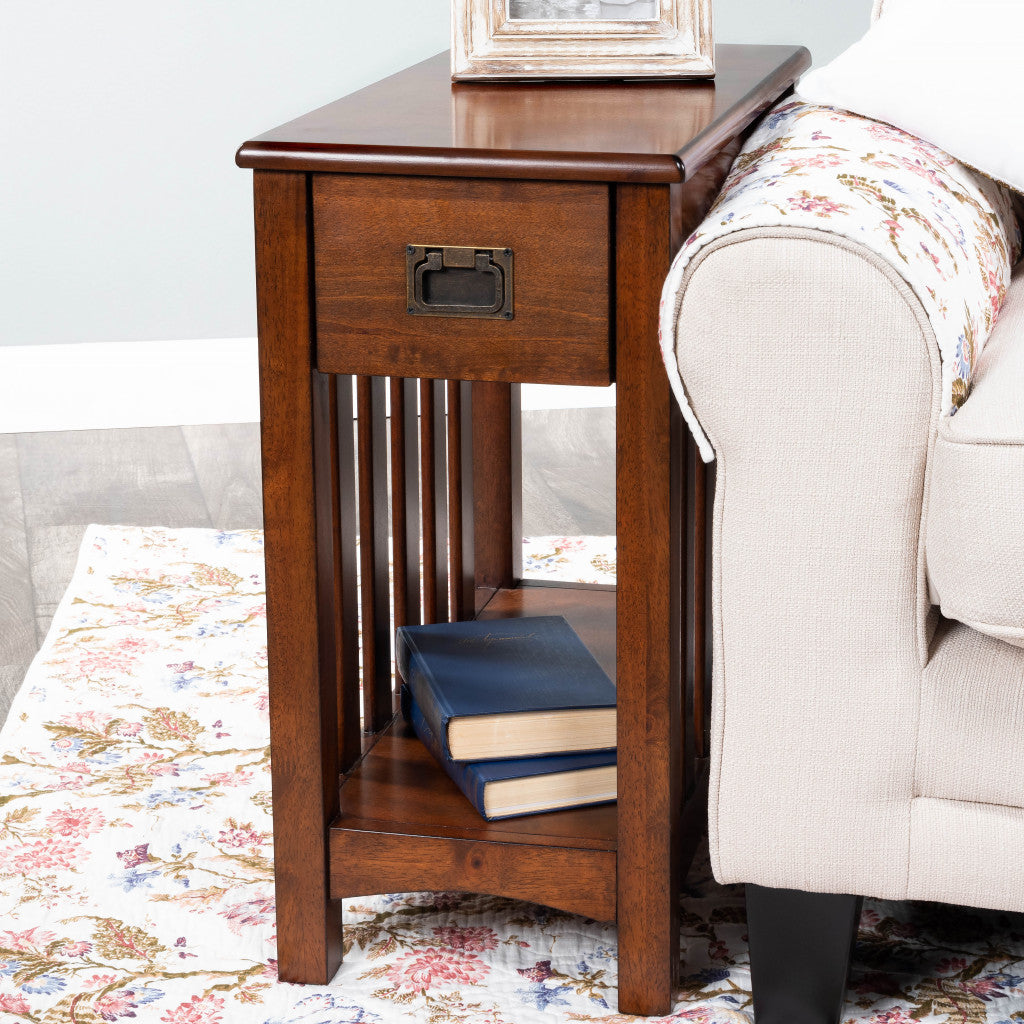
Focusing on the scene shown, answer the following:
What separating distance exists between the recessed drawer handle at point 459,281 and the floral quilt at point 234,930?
519mm

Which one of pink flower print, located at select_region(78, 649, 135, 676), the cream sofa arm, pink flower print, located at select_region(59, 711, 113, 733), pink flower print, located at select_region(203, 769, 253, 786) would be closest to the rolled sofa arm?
the cream sofa arm

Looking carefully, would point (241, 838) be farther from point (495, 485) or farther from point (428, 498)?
point (495, 485)

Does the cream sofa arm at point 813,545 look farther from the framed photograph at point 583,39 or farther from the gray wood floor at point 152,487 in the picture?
the gray wood floor at point 152,487

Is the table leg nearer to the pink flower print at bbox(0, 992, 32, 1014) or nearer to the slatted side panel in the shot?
the slatted side panel

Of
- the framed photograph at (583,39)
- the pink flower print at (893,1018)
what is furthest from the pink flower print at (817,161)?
the pink flower print at (893,1018)

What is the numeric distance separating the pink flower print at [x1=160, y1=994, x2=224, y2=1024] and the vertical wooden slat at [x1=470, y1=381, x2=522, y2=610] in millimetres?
561

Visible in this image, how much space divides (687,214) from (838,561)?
0.85 feet

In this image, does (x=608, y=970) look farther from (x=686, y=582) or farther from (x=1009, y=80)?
(x=1009, y=80)

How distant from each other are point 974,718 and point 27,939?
0.76 meters

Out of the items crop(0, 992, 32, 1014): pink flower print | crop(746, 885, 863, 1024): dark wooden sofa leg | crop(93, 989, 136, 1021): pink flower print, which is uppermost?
crop(746, 885, 863, 1024): dark wooden sofa leg

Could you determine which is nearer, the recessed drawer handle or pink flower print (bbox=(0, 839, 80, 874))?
the recessed drawer handle

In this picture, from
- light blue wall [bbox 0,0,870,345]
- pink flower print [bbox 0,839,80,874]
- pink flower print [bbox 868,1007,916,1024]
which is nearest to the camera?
pink flower print [bbox 868,1007,916,1024]

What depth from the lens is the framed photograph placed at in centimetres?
122

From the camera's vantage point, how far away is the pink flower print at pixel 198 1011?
3.56 ft
